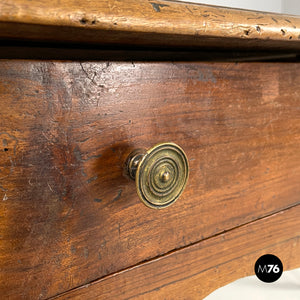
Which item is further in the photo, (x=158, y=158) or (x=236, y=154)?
(x=236, y=154)

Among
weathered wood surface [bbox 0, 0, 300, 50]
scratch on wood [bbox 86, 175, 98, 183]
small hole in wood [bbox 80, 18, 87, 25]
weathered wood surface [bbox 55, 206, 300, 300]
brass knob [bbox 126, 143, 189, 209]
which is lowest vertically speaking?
weathered wood surface [bbox 55, 206, 300, 300]

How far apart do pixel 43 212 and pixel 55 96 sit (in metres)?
0.13

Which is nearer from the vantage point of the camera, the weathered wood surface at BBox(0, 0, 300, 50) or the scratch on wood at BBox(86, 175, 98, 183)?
the weathered wood surface at BBox(0, 0, 300, 50)

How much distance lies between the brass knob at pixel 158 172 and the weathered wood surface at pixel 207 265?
0.13 m

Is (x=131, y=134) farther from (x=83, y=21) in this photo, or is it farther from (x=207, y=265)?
(x=207, y=265)

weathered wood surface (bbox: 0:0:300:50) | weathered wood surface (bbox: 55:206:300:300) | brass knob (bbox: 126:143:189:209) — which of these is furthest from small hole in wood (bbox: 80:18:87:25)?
weathered wood surface (bbox: 55:206:300:300)

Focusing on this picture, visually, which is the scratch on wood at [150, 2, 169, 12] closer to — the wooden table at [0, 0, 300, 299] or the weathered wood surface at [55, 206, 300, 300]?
the wooden table at [0, 0, 300, 299]

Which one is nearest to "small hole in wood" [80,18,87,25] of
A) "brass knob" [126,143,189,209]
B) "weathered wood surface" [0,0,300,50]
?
"weathered wood surface" [0,0,300,50]

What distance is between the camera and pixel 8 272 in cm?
39

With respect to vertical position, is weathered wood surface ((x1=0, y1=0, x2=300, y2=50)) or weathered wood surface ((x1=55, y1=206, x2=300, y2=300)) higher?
weathered wood surface ((x1=0, y1=0, x2=300, y2=50))

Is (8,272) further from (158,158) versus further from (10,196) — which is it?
(158,158)

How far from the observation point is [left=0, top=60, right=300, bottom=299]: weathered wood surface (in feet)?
1.24

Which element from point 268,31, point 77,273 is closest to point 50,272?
point 77,273

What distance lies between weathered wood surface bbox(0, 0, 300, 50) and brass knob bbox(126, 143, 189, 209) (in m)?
0.13
